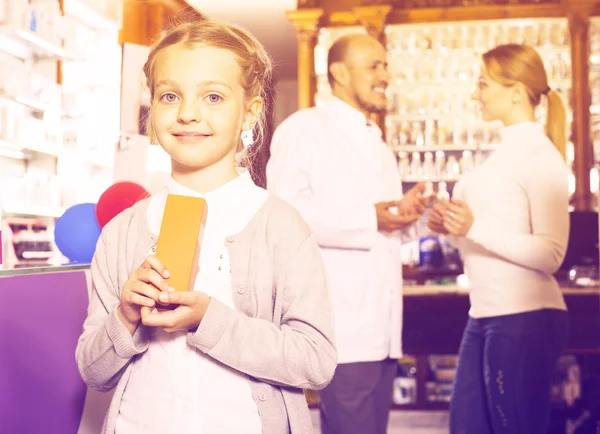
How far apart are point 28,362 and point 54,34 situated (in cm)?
499

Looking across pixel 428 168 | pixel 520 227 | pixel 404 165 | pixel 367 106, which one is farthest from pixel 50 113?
pixel 520 227

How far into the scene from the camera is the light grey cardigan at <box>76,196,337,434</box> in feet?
3.12

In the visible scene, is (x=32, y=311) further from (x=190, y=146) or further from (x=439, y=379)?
(x=439, y=379)

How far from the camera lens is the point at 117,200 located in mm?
1604

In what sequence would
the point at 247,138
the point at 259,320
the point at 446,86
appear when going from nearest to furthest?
the point at 259,320, the point at 247,138, the point at 446,86

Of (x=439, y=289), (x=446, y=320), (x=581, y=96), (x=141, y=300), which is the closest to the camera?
(x=141, y=300)

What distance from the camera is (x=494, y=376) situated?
1.97 metres

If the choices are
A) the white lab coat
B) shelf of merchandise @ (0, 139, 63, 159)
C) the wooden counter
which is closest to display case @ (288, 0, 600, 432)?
the wooden counter

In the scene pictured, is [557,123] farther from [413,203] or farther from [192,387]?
[192,387]

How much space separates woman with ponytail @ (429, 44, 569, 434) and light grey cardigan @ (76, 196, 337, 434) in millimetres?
1079

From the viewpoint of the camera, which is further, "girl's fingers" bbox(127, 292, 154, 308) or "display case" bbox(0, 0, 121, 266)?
"display case" bbox(0, 0, 121, 266)

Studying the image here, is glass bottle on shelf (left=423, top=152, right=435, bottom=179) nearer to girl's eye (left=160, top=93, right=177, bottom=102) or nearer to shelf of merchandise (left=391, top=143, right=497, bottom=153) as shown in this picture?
shelf of merchandise (left=391, top=143, right=497, bottom=153)

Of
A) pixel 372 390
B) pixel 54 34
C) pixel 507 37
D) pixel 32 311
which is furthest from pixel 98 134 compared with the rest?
pixel 32 311

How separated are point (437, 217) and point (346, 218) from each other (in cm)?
31
